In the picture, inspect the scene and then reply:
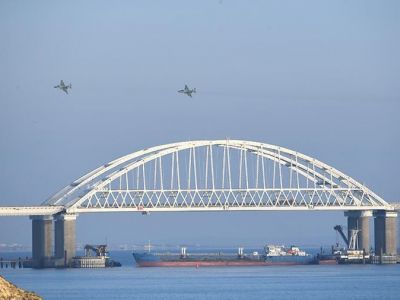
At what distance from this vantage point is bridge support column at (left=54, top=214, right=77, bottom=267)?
168375 millimetres

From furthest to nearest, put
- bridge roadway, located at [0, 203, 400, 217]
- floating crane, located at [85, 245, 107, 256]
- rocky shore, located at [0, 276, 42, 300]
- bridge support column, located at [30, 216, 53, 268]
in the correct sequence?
1. floating crane, located at [85, 245, 107, 256]
2. bridge support column, located at [30, 216, 53, 268]
3. bridge roadway, located at [0, 203, 400, 217]
4. rocky shore, located at [0, 276, 42, 300]

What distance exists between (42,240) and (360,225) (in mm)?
36627

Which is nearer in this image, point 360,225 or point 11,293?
point 11,293

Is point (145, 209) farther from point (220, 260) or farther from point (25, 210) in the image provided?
point (220, 260)

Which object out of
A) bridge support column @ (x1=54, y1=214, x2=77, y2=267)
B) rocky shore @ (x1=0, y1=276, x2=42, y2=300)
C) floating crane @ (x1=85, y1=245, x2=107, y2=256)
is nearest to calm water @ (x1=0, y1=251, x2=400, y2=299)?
bridge support column @ (x1=54, y1=214, x2=77, y2=267)

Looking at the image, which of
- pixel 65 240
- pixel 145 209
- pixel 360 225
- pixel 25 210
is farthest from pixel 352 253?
pixel 25 210

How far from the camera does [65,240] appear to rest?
168875mm

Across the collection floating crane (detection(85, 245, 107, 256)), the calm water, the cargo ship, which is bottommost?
the calm water

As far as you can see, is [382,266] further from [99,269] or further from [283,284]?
[283,284]

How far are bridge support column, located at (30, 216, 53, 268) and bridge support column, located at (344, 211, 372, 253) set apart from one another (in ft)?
115

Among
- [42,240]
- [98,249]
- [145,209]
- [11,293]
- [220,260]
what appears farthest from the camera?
[220,260]

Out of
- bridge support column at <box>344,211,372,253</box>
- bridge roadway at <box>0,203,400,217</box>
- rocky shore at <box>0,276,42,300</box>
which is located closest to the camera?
rocky shore at <box>0,276,42,300</box>

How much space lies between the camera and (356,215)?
182 meters

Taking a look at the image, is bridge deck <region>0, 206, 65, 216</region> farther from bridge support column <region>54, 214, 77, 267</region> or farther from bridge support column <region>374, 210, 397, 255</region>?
bridge support column <region>374, 210, 397, 255</region>
